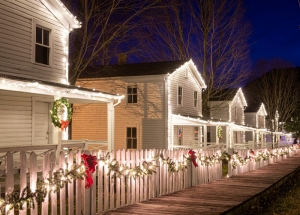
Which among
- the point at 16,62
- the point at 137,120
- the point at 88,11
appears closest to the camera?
the point at 16,62

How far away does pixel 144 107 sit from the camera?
26609 millimetres

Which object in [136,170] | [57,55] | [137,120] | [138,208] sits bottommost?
[138,208]

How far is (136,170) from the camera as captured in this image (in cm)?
931

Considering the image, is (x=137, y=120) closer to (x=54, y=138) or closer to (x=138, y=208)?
(x=54, y=138)

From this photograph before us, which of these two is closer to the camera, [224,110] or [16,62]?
[16,62]

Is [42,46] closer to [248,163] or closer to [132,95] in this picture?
[248,163]

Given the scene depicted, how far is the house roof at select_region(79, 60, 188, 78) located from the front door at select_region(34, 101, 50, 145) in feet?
34.0

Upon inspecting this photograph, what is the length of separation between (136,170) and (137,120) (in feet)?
57.5

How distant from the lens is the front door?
15592mm

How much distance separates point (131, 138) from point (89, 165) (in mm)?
19426

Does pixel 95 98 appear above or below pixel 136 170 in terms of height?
above

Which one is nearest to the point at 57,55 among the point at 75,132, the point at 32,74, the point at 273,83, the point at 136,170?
the point at 32,74

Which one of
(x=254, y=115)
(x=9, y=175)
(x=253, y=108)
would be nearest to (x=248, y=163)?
(x=9, y=175)

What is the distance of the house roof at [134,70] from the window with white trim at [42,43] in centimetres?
993
